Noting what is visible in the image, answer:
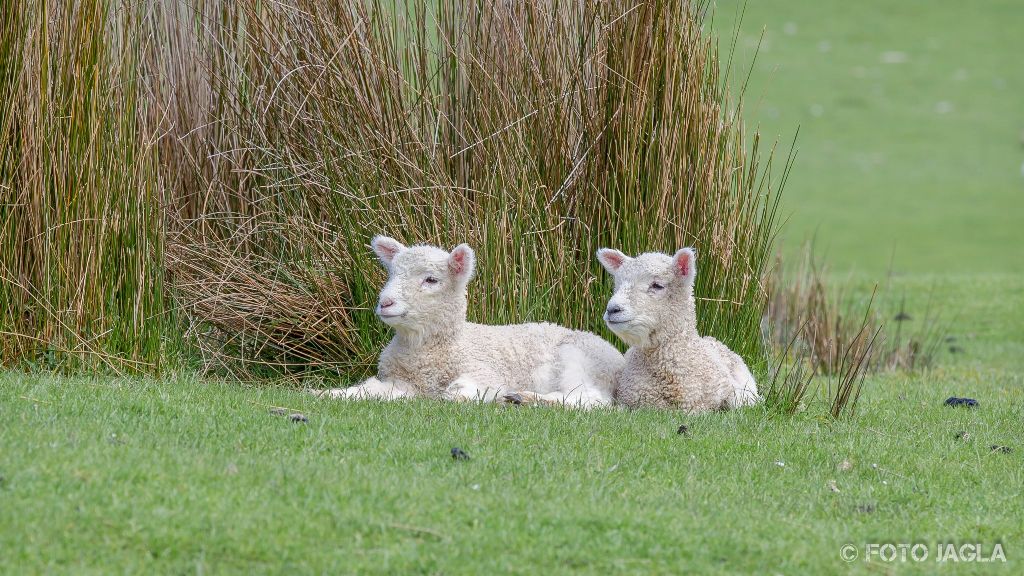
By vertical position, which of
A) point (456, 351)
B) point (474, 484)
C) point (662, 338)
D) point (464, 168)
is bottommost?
point (456, 351)

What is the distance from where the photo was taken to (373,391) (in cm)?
644

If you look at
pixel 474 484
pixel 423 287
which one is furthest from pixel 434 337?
pixel 474 484

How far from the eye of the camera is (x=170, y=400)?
18.8 ft

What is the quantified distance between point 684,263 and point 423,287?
50.6 inches

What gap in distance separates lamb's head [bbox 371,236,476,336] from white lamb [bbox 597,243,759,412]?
2.44ft

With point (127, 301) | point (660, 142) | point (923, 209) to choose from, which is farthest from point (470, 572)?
point (923, 209)

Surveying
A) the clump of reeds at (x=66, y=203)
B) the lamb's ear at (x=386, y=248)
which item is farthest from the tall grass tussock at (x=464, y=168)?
the lamb's ear at (x=386, y=248)

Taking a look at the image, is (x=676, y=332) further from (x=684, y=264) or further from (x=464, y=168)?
(x=464, y=168)

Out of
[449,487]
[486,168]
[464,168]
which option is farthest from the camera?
[464,168]

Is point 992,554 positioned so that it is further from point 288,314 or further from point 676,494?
point 288,314

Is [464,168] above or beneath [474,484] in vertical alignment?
above

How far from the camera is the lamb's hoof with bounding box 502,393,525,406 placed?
626 cm

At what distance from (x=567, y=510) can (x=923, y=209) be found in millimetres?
25059

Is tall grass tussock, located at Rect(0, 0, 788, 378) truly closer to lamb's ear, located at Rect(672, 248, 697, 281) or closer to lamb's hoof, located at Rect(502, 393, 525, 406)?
lamb's ear, located at Rect(672, 248, 697, 281)
